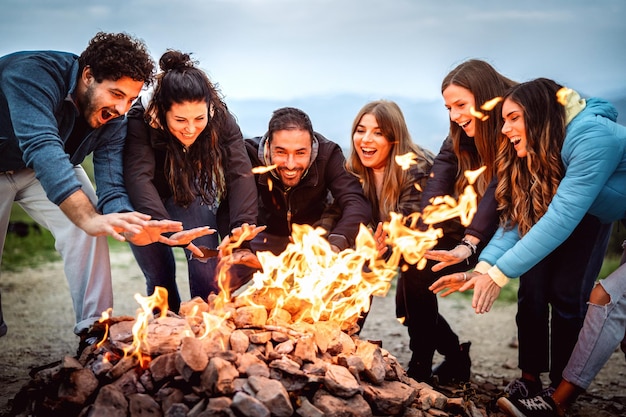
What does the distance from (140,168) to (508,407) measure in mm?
3144

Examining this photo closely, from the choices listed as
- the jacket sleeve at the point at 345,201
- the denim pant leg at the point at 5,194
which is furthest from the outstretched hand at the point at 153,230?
the jacket sleeve at the point at 345,201

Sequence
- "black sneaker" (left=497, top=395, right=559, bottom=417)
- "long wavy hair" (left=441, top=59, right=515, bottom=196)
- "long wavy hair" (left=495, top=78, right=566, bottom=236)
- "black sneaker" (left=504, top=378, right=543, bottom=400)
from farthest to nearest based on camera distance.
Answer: "long wavy hair" (left=441, top=59, right=515, bottom=196)
"black sneaker" (left=504, top=378, right=543, bottom=400)
"long wavy hair" (left=495, top=78, right=566, bottom=236)
"black sneaker" (left=497, top=395, right=559, bottom=417)

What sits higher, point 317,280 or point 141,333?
point 317,280

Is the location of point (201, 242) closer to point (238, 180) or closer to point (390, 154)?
point (238, 180)

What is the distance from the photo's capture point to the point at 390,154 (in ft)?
16.1

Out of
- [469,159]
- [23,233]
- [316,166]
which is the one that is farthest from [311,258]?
[23,233]

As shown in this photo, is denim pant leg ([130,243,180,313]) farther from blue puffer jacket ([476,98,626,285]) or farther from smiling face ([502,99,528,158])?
smiling face ([502,99,528,158])

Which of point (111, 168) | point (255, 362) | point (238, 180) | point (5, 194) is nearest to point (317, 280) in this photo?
point (255, 362)

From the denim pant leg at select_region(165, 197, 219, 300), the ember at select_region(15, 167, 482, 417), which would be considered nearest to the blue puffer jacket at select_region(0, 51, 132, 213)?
the denim pant leg at select_region(165, 197, 219, 300)

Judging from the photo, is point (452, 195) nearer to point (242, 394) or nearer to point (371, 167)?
point (371, 167)

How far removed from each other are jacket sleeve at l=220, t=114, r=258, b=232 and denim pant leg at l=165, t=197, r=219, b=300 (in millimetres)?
353

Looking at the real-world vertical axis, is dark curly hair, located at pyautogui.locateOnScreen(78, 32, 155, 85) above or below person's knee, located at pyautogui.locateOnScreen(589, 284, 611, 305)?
above

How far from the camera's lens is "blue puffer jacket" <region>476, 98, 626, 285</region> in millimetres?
3627

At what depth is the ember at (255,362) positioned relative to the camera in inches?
121
